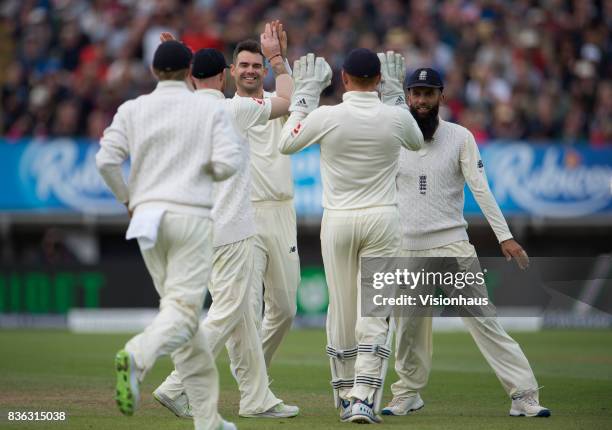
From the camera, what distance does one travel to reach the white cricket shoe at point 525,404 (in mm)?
9133

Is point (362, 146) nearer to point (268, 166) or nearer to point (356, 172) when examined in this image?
point (356, 172)

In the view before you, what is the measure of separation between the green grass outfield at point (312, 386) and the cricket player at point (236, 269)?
0.75ft

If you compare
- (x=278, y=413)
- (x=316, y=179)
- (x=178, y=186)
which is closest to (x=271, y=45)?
(x=178, y=186)

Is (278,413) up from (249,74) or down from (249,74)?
down

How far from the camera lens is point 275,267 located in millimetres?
9836

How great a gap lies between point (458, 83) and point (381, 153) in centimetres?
1295

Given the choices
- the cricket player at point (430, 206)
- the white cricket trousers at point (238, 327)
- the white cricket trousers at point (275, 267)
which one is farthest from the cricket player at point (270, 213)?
the cricket player at point (430, 206)

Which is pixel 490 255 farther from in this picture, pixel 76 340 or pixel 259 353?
pixel 259 353

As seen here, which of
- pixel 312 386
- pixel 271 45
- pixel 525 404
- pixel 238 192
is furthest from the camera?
pixel 312 386

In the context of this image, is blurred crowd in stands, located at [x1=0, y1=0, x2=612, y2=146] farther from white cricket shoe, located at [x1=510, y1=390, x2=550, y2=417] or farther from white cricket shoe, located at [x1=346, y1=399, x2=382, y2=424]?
white cricket shoe, located at [x1=346, y1=399, x2=382, y2=424]

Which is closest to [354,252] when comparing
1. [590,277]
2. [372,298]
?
[372,298]

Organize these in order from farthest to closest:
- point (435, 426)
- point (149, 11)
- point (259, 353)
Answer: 1. point (149, 11)
2. point (259, 353)
3. point (435, 426)

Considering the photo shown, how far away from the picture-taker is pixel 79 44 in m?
22.3

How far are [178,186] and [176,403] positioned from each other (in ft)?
7.06
